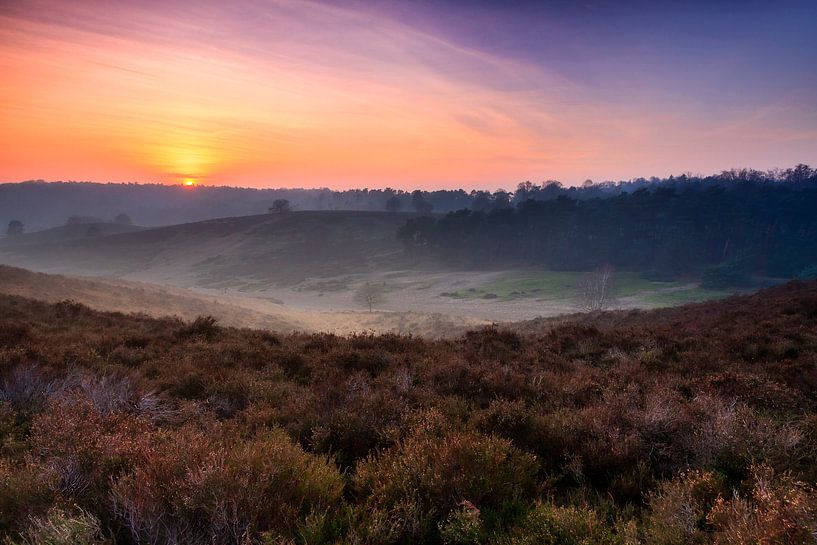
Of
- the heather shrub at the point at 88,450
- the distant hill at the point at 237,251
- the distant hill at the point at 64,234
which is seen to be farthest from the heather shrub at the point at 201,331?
the distant hill at the point at 64,234

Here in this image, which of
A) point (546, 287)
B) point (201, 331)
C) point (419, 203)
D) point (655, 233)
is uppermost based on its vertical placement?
point (419, 203)

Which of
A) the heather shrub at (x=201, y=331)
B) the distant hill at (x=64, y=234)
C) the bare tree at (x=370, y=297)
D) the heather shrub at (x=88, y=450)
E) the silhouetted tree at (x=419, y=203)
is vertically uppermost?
the silhouetted tree at (x=419, y=203)

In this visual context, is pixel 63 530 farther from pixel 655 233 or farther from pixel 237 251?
pixel 237 251

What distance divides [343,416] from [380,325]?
33.2 meters

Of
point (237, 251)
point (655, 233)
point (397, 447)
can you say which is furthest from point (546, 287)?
point (237, 251)

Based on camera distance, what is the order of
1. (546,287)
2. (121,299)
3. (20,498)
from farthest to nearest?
(546,287) → (121,299) → (20,498)

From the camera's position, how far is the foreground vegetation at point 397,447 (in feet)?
9.46

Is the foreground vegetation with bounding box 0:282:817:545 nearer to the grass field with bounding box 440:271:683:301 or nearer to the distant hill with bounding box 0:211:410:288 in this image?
the grass field with bounding box 440:271:683:301

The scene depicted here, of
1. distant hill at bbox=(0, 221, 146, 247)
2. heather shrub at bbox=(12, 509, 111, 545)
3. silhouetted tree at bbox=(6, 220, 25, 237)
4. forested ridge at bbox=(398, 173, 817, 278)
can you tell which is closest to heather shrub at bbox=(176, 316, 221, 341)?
heather shrub at bbox=(12, 509, 111, 545)

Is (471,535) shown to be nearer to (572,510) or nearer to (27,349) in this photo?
(572,510)

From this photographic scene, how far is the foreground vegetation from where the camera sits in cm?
288

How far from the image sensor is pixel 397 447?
420 cm

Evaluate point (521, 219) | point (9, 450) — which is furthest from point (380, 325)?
point (521, 219)

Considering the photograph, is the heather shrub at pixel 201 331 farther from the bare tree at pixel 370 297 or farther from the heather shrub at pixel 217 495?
the bare tree at pixel 370 297
